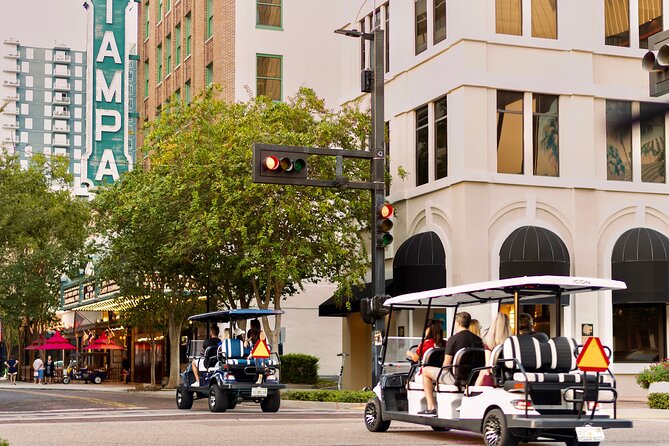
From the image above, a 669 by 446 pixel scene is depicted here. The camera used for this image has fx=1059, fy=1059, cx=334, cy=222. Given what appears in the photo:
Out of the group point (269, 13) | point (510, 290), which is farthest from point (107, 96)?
point (510, 290)

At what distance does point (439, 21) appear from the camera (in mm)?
30922

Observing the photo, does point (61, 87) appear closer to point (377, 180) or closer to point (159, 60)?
point (159, 60)

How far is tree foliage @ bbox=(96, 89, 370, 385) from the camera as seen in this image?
29516 mm

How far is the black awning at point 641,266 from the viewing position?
94.2 feet

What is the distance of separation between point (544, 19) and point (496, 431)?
20.2 m

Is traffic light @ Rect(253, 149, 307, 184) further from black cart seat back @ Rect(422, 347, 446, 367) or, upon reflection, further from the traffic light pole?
black cart seat back @ Rect(422, 347, 446, 367)

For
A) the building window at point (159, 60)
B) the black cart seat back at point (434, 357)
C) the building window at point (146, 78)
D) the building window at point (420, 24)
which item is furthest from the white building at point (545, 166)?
the building window at point (146, 78)

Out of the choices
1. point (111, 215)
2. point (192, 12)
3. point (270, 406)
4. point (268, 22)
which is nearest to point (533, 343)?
point (270, 406)

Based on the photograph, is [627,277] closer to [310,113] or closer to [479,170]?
[479,170]

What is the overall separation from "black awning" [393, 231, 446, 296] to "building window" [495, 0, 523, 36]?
6.18 m

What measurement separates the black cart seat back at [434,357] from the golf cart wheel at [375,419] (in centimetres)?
125

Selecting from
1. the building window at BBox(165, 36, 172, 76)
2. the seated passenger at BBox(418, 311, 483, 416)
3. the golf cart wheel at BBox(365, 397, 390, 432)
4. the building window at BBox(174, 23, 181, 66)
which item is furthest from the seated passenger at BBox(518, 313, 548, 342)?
the building window at BBox(165, 36, 172, 76)

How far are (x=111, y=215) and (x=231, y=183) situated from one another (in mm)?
11471

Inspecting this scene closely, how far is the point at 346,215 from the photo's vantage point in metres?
31.5
